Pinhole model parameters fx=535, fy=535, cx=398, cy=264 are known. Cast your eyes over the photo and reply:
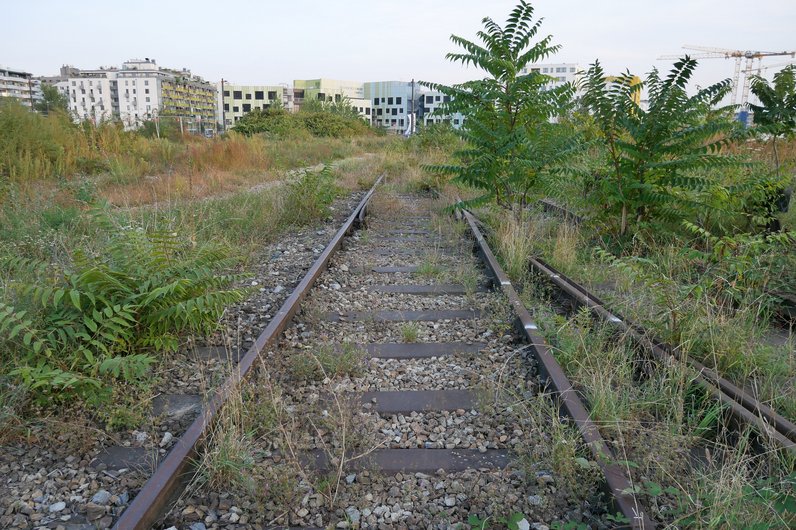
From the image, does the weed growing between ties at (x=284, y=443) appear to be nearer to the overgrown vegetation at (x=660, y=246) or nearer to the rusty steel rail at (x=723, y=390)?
the overgrown vegetation at (x=660, y=246)

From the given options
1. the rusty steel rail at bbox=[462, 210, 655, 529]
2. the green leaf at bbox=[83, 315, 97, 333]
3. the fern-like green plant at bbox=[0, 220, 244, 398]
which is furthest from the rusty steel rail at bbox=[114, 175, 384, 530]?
the rusty steel rail at bbox=[462, 210, 655, 529]

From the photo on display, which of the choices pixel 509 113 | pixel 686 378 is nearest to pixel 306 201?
pixel 509 113

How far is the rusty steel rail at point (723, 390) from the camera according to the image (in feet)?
9.07

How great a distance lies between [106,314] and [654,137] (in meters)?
6.25

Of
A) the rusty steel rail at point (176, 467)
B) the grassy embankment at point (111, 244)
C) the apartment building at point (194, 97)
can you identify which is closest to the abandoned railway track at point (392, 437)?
the rusty steel rail at point (176, 467)

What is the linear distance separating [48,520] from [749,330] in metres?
4.70

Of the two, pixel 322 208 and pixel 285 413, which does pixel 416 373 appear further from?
pixel 322 208

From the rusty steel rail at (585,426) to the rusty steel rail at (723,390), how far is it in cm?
63

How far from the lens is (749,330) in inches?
164

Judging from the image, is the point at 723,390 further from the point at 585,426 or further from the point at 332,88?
the point at 332,88

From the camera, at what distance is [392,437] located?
309 centimetres

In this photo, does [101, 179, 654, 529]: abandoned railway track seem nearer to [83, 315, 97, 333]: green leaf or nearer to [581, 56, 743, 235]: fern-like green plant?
[83, 315, 97, 333]: green leaf

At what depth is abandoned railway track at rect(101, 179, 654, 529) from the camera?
8.09 ft

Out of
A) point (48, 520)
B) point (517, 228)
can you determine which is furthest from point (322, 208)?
point (48, 520)
